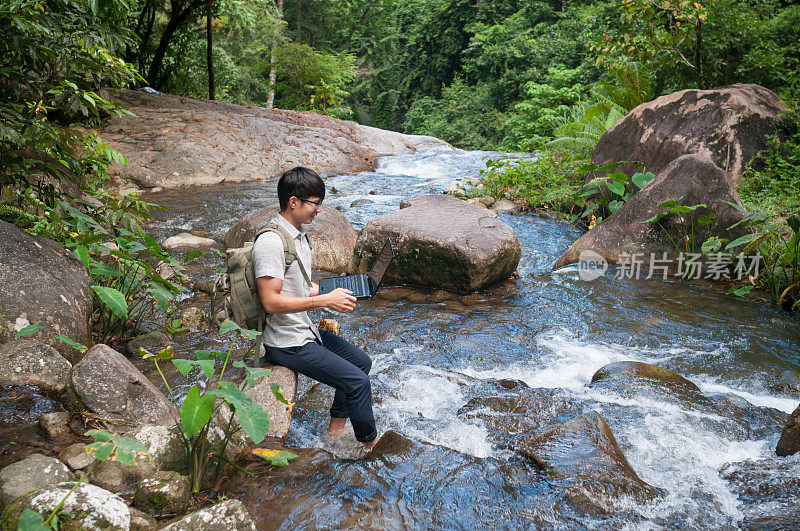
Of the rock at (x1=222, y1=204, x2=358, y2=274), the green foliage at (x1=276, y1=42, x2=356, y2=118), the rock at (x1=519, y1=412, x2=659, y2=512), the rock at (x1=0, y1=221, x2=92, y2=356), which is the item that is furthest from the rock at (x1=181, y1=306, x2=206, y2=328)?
the green foliage at (x1=276, y1=42, x2=356, y2=118)

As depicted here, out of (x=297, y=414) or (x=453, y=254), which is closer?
(x=297, y=414)

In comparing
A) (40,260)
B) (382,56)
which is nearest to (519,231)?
(40,260)

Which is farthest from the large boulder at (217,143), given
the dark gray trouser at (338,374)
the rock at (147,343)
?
the dark gray trouser at (338,374)

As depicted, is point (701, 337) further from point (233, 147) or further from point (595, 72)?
point (595, 72)

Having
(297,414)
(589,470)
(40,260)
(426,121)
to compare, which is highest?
(426,121)

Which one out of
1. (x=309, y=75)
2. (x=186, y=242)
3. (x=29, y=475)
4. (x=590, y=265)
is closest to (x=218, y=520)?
(x=29, y=475)

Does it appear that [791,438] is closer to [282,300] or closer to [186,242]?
[282,300]

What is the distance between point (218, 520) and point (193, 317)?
3.20m

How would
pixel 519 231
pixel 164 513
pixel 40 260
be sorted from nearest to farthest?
pixel 164 513 → pixel 40 260 → pixel 519 231

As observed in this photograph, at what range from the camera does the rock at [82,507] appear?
2.10 meters

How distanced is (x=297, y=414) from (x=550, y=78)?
2065 centimetres

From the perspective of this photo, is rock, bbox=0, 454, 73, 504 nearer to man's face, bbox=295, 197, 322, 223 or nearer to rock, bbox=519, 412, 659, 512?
man's face, bbox=295, 197, 322, 223

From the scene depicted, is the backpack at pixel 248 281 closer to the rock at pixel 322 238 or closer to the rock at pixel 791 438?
the rock at pixel 791 438

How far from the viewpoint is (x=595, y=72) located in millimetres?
19859
